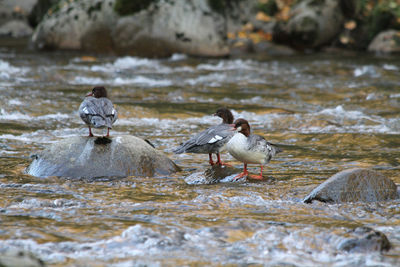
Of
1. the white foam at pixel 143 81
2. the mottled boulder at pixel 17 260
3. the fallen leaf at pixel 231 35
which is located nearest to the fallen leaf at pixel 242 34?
the fallen leaf at pixel 231 35

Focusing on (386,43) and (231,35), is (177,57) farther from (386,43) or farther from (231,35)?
(386,43)

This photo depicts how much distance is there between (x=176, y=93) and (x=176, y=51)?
6073 millimetres

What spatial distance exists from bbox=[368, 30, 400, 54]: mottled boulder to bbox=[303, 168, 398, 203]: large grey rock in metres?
15.0

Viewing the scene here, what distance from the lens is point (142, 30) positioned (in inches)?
725

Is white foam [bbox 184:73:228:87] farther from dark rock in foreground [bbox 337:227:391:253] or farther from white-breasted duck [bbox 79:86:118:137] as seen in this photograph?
dark rock in foreground [bbox 337:227:391:253]

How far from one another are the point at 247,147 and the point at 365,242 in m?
2.03

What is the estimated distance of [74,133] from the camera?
349 inches

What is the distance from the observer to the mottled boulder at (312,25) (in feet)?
67.2

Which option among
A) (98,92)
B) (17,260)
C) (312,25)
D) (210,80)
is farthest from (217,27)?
(17,260)

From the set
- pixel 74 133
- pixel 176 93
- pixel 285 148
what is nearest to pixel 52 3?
pixel 176 93

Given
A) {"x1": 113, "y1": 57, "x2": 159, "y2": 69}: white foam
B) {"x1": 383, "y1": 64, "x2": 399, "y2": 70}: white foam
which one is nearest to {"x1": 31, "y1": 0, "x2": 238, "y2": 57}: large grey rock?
{"x1": 113, "y1": 57, "x2": 159, "y2": 69}: white foam

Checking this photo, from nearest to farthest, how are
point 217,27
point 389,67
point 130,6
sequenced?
1. point 389,67
2. point 217,27
3. point 130,6

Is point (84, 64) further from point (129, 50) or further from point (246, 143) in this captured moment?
point (246, 143)

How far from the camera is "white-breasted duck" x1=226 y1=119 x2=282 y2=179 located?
6133mm
